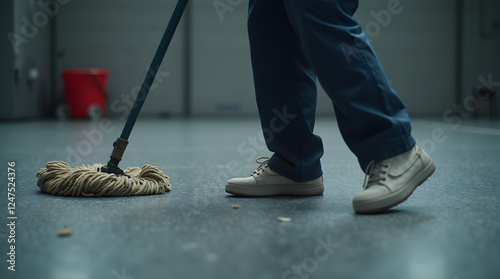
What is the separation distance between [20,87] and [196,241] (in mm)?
5406

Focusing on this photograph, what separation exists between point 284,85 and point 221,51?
6127 mm

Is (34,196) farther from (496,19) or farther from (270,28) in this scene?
(496,19)

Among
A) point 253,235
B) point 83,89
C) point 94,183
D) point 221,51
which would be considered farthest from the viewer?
point 221,51

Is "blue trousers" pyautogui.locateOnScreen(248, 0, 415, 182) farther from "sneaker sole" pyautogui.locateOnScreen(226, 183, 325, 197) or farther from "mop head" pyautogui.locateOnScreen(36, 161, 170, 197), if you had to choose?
"mop head" pyautogui.locateOnScreen(36, 161, 170, 197)

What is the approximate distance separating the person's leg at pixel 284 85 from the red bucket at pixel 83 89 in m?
5.11

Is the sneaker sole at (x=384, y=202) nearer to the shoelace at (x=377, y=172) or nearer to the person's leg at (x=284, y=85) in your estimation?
the shoelace at (x=377, y=172)

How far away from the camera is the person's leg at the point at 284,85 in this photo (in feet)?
4.06

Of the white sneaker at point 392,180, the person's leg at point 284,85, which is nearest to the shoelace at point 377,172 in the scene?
the white sneaker at point 392,180

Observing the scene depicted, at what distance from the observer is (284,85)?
124 centimetres

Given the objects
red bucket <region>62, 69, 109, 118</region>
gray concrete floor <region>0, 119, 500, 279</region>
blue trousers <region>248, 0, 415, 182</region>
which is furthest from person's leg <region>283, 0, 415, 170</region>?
red bucket <region>62, 69, 109, 118</region>

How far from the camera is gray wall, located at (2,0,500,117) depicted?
23.2 ft

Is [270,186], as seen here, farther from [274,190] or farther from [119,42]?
[119,42]

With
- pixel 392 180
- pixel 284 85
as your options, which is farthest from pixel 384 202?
pixel 284 85

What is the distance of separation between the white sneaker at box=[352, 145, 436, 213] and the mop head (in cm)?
53
